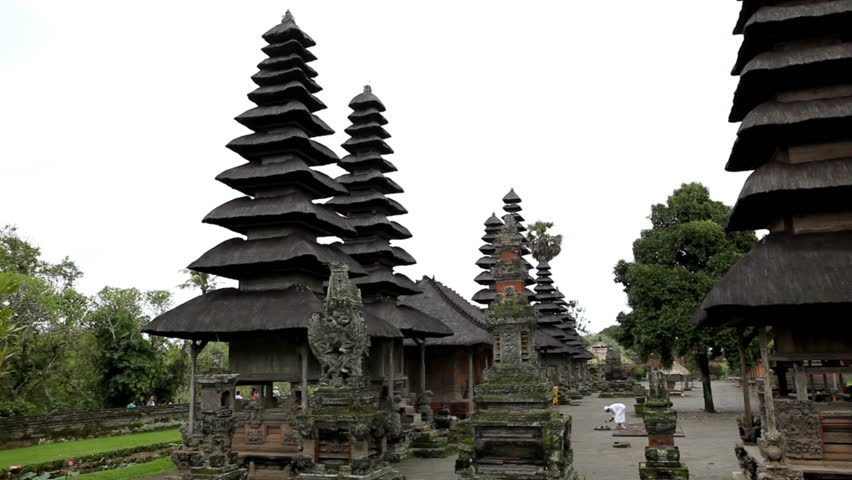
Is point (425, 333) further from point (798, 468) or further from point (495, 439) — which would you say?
point (798, 468)

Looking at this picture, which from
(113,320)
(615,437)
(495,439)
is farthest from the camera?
(113,320)

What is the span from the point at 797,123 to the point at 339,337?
10.6 meters

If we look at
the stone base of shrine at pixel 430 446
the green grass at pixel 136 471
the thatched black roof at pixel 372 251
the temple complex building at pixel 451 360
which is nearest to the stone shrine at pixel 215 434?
the green grass at pixel 136 471

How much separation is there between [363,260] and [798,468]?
1701 cm

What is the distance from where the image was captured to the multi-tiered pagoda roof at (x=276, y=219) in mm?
16891

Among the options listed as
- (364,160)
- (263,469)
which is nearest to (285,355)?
(263,469)

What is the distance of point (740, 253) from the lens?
2614 centimetres

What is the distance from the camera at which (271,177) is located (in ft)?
62.5

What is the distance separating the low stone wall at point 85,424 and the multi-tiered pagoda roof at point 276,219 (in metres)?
9.51

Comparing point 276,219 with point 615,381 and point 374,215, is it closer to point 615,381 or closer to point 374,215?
point 374,215

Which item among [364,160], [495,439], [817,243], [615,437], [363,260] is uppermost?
[364,160]

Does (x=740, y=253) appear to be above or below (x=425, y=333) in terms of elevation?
above

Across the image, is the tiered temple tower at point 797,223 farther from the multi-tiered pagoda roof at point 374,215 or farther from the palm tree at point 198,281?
the palm tree at point 198,281

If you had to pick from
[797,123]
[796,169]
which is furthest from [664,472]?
[797,123]
